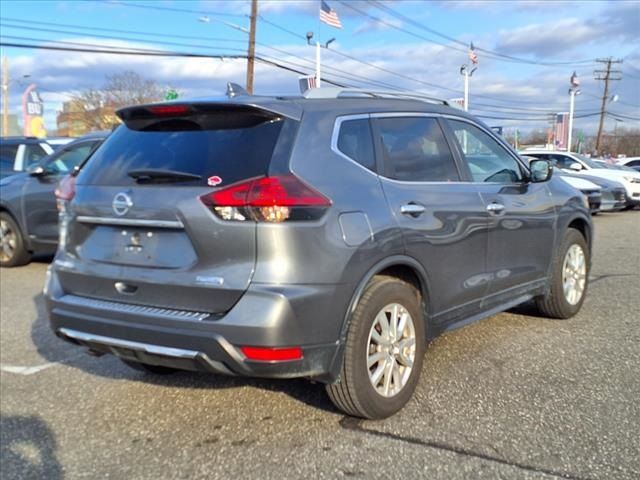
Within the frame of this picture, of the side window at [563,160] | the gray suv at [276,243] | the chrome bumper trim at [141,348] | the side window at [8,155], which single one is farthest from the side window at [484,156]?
the side window at [563,160]

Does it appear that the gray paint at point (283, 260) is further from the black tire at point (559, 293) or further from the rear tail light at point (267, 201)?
the black tire at point (559, 293)

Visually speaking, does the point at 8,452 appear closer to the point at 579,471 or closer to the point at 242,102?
the point at 242,102

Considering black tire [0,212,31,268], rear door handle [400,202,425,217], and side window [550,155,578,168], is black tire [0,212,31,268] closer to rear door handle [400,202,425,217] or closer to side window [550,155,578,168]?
rear door handle [400,202,425,217]

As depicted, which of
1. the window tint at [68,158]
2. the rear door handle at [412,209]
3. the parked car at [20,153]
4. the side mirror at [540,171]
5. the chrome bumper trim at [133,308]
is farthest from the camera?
the parked car at [20,153]

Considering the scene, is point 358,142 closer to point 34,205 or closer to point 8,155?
point 34,205

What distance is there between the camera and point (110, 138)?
4.01m

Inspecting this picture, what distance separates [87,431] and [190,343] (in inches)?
43.0

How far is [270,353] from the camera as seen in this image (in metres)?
3.15

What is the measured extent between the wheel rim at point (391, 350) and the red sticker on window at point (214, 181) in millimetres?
1123

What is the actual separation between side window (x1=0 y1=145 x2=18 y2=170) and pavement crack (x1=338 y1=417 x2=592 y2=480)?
8.88 metres

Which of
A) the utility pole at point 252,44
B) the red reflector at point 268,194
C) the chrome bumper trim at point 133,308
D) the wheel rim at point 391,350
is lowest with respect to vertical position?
the wheel rim at point 391,350

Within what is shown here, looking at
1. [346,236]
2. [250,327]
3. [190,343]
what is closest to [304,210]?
[346,236]

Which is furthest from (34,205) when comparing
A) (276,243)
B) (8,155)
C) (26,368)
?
(276,243)

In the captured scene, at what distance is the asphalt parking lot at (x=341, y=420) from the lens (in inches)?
128
